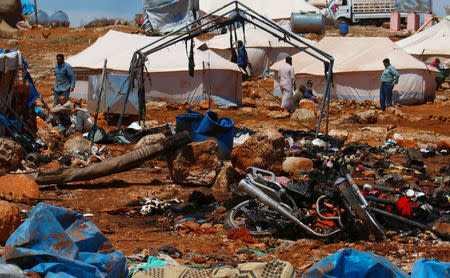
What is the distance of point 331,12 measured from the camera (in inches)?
1561

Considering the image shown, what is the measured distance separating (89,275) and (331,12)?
1504 inches

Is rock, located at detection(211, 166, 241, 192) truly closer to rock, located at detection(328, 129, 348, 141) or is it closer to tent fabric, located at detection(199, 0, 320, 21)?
rock, located at detection(328, 129, 348, 141)

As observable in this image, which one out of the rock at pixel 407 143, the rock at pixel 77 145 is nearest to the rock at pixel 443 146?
the rock at pixel 407 143

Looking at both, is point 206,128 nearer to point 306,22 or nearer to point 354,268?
point 354,268

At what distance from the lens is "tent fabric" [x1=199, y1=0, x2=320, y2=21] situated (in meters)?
31.6

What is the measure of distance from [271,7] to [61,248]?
2986 centimetres

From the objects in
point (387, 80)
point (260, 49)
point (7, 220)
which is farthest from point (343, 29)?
point (7, 220)

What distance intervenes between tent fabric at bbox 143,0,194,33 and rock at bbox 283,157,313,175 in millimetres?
22121

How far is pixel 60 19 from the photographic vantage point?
38.4 metres

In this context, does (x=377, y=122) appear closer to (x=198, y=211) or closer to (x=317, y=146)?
(x=317, y=146)

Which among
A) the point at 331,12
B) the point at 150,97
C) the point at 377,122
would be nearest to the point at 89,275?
the point at 377,122

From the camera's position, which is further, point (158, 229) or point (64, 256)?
point (158, 229)

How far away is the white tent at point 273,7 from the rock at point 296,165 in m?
23.0

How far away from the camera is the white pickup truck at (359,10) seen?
38.8m
